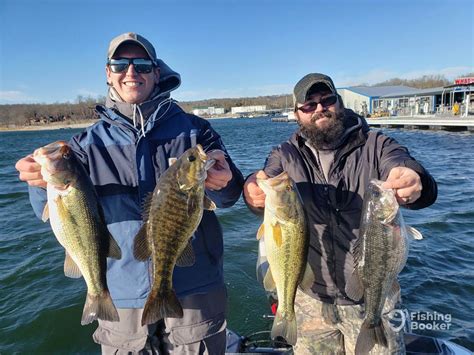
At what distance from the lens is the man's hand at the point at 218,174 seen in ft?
9.17

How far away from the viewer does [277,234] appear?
124 inches

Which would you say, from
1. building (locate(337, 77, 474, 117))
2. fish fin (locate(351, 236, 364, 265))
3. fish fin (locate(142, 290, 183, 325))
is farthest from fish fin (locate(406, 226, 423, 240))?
building (locate(337, 77, 474, 117))

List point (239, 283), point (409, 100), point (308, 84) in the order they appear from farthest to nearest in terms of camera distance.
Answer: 1. point (409, 100)
2. point (239, 283)
3. point (308, 84)

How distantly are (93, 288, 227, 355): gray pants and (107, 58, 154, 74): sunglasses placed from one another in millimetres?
2021

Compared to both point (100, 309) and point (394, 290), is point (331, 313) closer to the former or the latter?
point (394, 290)

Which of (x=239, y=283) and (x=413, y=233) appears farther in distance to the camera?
(x=239, y=283)

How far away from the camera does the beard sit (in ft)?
12.5

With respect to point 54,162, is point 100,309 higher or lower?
lower

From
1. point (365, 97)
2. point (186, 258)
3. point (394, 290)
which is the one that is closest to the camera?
point (186, 258)

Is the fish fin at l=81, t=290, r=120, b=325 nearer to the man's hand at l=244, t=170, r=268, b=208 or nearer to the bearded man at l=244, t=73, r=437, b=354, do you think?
the man's hand at l=244, t=170, r=268, b=208

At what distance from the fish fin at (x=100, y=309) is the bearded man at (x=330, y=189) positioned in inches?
61.2

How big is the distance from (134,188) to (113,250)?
1.81 ft

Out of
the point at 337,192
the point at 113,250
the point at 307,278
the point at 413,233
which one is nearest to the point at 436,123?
the point at 337,192

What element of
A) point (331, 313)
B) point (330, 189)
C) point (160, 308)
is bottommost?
point (331, 313)
